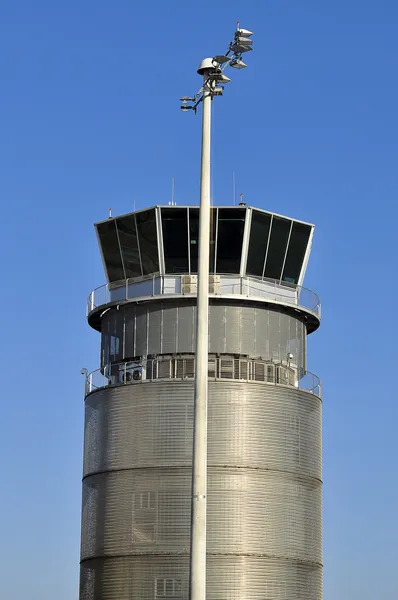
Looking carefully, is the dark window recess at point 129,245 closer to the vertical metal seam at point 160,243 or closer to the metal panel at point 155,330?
the vertical metal seam at point 160,243

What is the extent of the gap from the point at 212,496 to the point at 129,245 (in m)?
12.7

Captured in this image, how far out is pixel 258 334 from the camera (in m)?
51.5

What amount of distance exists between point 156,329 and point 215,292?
3153 millimetres

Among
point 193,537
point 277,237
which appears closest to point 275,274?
point 277,237

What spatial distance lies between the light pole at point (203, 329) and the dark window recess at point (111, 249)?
16.9 meters

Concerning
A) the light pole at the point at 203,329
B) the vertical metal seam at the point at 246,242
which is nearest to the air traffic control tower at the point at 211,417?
the vertical metal seam at the point at 246,242

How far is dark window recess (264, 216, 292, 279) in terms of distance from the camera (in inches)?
2074

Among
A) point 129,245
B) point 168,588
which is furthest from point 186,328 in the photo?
point 168,588

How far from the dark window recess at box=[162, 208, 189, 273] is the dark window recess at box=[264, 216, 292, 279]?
3978mm

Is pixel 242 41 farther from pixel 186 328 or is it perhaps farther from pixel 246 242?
pixel 186 328

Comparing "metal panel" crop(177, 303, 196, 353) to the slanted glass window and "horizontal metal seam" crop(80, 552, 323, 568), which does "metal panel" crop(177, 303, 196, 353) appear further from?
the slanted glass window

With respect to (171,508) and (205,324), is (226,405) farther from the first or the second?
(205,324)

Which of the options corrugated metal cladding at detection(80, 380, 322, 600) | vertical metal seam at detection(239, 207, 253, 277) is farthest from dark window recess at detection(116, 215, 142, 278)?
corrugated metal cladding at detection(80, 380, 322, 600)

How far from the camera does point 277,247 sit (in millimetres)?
52969
